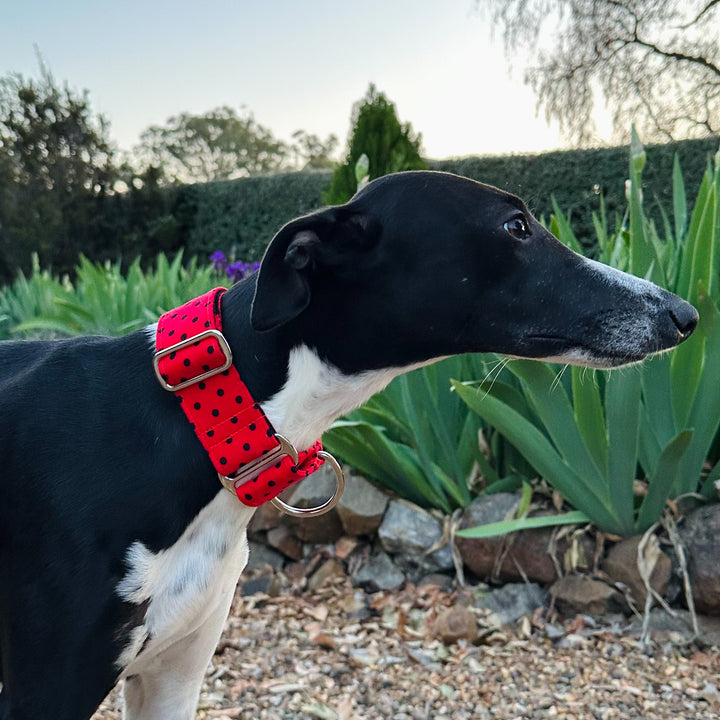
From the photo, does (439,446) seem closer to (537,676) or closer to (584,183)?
(537,676)

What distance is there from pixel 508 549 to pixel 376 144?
2.96 m

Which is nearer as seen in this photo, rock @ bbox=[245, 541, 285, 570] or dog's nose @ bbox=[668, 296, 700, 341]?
dog's nose @ bbox=[668, 296, 700, 341]

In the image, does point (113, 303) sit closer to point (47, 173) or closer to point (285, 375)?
point (285, 375)

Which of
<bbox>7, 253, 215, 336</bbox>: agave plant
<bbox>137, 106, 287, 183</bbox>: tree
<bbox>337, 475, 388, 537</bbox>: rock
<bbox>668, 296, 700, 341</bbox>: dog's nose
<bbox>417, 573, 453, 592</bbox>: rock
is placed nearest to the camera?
<bbox>668, 296, 700, 341</bbox>: dog's nose

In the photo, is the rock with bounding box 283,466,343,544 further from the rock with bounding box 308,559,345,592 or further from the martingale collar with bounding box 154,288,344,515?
the martingale collar with bounding box 154,288,344,515

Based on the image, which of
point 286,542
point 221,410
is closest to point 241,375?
point 221,410

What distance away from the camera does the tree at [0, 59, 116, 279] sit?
13117 millimetres

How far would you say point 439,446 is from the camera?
311cm

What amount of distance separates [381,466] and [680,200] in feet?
5.42

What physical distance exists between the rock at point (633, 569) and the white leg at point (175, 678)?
154 centimetres

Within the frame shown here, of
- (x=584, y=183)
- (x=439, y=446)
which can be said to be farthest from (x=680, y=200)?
(x=584, y=183)

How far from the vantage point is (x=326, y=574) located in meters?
3.20

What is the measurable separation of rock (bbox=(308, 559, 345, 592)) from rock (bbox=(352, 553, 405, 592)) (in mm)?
81

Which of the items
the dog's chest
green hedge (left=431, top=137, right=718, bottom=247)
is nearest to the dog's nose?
the dog's chest
